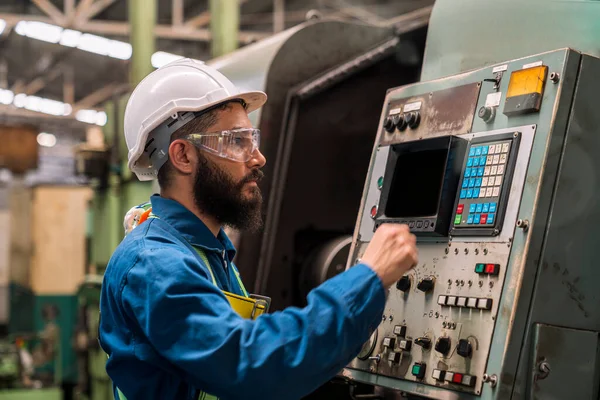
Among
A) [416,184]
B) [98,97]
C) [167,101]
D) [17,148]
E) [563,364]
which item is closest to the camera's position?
[563,364]

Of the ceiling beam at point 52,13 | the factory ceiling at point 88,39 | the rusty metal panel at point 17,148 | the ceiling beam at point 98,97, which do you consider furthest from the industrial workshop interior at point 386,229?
the ceiling beam at point 98,97

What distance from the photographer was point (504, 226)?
1.60m

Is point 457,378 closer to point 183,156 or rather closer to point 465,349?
point 465,349

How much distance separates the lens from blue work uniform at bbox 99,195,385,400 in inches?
50.9

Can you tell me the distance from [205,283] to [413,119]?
2.58 feet

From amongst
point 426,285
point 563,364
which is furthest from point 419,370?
point 563,364

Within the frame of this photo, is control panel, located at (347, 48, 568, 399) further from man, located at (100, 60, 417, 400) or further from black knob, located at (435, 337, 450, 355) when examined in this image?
man, located at (100, 60, 417, 400)

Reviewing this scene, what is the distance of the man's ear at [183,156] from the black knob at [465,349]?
0.66 m

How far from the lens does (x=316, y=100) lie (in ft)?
9.07

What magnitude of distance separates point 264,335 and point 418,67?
171 centimetres

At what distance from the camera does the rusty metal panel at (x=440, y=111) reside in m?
1.79

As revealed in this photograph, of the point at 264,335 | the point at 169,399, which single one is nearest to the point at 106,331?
the point at 169,399

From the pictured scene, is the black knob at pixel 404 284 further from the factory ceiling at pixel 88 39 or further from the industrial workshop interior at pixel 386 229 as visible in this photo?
the factory ceiling at pixel 88 39

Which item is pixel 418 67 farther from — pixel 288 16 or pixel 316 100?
pixel 288 16
